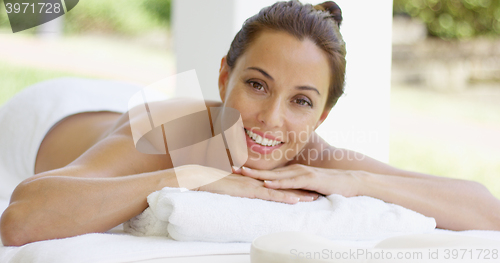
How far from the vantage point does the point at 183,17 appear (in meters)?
2.61

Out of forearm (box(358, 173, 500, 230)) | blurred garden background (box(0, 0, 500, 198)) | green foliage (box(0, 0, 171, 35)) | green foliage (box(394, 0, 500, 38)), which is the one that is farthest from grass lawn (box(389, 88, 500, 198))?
green foliage (box(0, 0, 171, 35))

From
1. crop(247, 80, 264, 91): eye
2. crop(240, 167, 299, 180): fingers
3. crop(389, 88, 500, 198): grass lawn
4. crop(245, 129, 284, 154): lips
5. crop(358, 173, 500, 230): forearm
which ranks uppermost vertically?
crop(247, 80, 264, 91): eye

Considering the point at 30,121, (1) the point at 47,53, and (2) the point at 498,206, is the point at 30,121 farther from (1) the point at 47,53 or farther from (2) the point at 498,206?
(1) the point at 47,53

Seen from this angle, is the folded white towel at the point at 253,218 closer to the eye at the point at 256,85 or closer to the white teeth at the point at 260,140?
the white teeth at the point at 260,140

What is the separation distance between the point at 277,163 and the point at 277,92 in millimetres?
272

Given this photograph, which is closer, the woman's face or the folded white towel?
the folded white towel

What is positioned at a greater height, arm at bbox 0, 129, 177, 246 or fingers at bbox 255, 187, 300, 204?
arm at bbox 0, 129, 177, 246

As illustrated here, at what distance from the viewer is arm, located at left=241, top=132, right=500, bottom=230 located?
1.36 m

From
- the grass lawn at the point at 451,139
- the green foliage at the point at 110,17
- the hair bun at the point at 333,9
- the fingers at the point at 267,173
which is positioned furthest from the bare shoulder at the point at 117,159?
the green foliage at the point at 110,17

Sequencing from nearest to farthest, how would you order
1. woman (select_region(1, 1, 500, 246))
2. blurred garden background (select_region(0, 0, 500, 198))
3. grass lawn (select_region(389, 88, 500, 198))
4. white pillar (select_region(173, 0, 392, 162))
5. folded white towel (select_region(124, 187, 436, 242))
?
folded white towel (select_region(124, 187, 436, 242)) → woman (select_region(1, 1, 500, 246)) → white pillar (select_region(173, 0, 392, 162)) → grass lawn (select_region(389, 88, 500, 198)) → blurred garden background (select_region(0, 0, 500, 198))

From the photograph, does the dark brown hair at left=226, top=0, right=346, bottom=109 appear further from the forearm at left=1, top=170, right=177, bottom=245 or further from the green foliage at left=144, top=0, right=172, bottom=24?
the green foliage at left=144, top=0, right=172, bottom=24

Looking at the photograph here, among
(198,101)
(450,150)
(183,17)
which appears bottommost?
(450,150)

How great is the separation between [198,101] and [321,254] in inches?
44.3

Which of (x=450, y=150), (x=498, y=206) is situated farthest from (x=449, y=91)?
(x=498, y=206)
